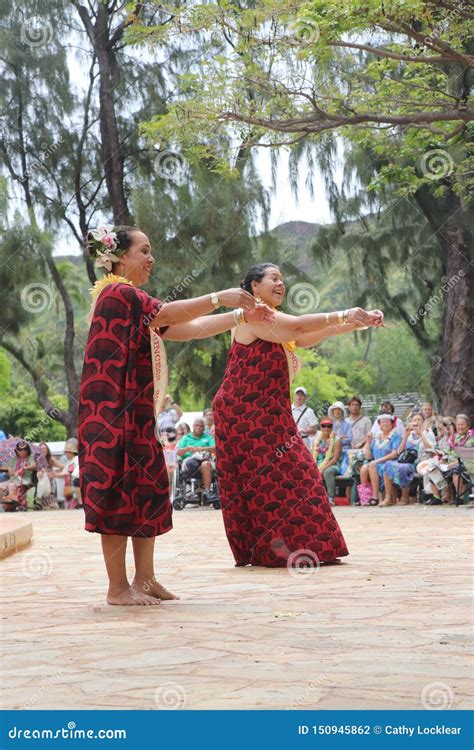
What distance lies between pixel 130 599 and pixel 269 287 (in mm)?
2359

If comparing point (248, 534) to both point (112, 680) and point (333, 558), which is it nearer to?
A: point (333, 558)

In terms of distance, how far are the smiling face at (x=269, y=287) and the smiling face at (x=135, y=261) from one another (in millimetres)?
1486

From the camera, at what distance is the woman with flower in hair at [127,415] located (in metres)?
5.12

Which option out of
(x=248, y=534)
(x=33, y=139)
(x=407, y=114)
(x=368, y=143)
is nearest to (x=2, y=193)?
(x=33, y=139)

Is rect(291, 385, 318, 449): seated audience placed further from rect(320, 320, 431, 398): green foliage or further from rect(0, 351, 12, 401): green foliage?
rect(320, 320, 431, 398): green foliage

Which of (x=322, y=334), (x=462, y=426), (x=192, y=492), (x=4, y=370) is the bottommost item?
(x=192, y=492)

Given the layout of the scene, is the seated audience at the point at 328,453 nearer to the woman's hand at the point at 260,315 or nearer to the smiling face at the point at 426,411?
the smiling face at the point at 426,411

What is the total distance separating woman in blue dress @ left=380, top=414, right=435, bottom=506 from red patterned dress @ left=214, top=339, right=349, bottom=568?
7416 mm

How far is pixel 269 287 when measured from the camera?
684 centimetres

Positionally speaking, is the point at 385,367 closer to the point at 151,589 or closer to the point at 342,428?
the point at 342,428

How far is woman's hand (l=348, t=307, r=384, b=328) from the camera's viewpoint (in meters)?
6.02

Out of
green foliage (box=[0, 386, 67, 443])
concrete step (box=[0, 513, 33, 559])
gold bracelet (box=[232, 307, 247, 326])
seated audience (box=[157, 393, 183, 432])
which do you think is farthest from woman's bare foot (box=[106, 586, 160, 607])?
green foliage (box=[0, 386, 67, 443])

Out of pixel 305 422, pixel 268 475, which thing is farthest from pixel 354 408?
pixel 268 475

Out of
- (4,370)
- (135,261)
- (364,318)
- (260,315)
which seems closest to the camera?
(135,261)
